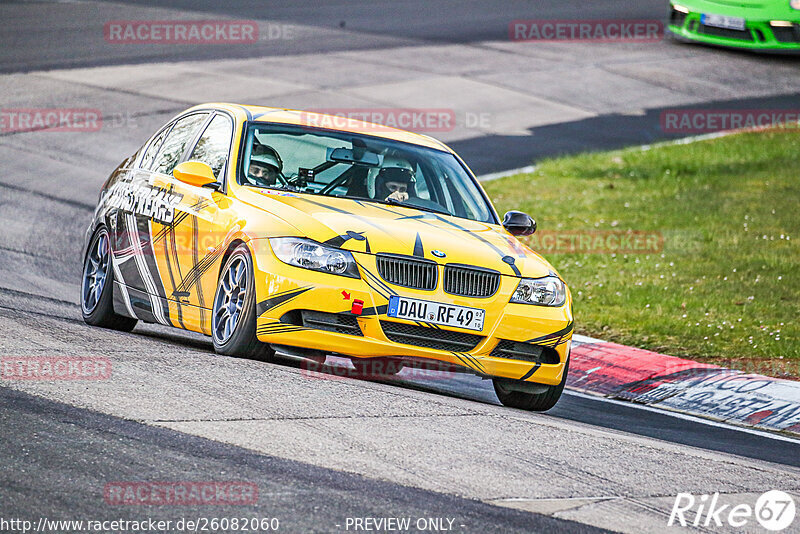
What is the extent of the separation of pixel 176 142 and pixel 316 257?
2.33 m

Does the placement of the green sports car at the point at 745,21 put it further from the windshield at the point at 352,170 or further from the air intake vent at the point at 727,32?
the windshield at the point at 352,170

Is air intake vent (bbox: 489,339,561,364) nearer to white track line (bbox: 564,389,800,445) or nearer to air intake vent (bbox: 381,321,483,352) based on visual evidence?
air intake vent (bbox: 381,321,483,352)

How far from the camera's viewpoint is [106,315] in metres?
9.62

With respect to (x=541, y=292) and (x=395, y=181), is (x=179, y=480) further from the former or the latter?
(x=395, y=181)

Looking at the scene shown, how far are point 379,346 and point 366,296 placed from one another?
0.31 metres

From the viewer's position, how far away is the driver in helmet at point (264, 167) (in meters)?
8.64

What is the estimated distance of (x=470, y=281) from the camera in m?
7.84

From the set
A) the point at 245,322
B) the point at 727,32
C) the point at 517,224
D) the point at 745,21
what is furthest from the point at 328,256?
the point at 727,32

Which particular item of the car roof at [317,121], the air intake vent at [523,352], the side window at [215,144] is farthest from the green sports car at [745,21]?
the air intake vent at [523,352]

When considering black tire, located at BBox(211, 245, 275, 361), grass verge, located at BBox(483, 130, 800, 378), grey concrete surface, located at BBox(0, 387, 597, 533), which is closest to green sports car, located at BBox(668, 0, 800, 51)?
grass verge, located at BBox(483, 130, 800, 378)

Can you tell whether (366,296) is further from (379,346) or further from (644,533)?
(644,533)

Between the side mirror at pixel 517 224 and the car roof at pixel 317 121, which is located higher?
the car roof at pixel 317 121

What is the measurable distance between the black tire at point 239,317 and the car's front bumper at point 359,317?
3.2 inches

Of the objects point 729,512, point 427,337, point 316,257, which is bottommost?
point 729,512
